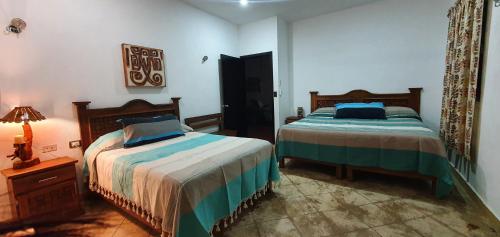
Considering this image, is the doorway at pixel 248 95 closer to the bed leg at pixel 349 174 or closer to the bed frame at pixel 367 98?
the bed frame at pixel 367 98

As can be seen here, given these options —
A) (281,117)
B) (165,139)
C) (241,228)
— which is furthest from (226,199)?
(281,117)

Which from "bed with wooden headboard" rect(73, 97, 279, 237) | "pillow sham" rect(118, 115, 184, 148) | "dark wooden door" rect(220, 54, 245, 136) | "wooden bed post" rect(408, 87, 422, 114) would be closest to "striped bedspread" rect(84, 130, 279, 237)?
"bed with wooden headboard" rect(73, 97, 279, 237)

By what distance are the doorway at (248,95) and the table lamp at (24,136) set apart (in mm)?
2905

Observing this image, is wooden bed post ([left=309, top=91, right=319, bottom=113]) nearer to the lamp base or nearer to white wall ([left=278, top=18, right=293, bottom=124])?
white wall ([left=278, top=18, right=293, bottom=124])

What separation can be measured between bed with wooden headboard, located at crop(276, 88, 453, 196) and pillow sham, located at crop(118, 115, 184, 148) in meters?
1.53

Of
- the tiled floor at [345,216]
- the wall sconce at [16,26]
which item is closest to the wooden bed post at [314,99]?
the tiled floor at [345,216]

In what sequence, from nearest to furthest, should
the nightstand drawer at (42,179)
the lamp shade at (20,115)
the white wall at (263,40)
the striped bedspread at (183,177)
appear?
the striped bedspread at (183,177)
the nightstand drawer at (42,179)
the lamp shade at (20,115)
the white wall at (263,40)

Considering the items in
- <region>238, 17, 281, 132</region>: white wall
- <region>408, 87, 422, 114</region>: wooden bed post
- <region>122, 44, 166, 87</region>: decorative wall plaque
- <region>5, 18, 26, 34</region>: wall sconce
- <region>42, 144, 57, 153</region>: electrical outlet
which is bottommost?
<region>42, 144, 57, 153</region>: electrical outlet

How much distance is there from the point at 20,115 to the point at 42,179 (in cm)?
60

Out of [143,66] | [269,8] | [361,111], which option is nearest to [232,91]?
[269,8]

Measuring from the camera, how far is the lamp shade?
6.16ft

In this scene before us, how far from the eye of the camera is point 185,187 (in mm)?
1445

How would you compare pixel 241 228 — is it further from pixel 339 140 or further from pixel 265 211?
pixel 339 140

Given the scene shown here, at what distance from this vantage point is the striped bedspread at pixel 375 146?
226 centimetres
